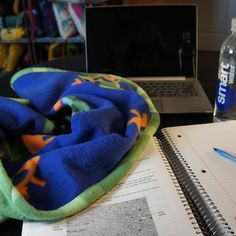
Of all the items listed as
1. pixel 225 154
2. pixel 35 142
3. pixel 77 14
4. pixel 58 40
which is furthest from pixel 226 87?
pixel 58 40

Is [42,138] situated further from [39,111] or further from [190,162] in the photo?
[190,162]

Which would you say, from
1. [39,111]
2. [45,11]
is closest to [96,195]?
[39,111]

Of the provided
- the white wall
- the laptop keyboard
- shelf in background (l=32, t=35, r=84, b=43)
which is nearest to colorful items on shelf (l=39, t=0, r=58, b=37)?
shelf in background (l=32, t=35, r=84, b=43)

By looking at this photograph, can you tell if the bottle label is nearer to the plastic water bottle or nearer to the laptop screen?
the plastic water bottle

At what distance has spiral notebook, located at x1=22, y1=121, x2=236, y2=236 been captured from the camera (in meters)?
0.46

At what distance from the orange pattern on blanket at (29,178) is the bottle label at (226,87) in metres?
0.41

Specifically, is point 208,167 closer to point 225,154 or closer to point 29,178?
point 225,154

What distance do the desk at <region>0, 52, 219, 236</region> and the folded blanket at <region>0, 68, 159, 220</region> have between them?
0.03m

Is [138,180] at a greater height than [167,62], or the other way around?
[167,62]

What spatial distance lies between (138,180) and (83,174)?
0.31ft

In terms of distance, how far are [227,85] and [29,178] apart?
44 centimetres

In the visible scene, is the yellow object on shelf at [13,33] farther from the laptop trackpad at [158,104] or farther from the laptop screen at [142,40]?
the laptop trackpad at [158,104]

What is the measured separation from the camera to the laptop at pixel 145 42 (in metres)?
0.96

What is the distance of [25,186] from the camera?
1.66ft
